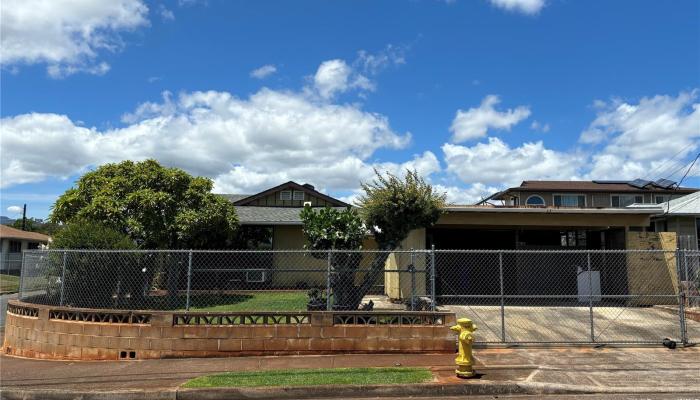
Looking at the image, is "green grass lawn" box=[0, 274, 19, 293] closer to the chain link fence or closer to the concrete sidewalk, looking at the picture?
the chain link fence

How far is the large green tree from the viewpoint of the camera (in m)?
15.2

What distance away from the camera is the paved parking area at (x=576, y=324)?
33.2 ft

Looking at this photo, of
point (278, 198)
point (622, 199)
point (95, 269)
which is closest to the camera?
point (95, 269)

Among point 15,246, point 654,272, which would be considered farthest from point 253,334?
point 15,246

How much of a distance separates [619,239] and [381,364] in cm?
1213

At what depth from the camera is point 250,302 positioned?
14195 mm

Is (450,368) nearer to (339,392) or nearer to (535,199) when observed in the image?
(339,392)

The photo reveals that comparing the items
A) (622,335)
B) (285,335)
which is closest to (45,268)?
(285,335)

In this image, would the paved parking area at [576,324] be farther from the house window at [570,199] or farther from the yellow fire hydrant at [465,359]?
the house window at [570,199]

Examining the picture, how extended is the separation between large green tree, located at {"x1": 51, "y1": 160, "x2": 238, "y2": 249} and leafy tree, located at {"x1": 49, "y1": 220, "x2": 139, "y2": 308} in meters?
2.28

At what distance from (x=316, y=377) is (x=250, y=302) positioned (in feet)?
24.1

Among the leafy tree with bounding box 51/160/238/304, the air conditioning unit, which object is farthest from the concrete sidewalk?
the air conditioning unit

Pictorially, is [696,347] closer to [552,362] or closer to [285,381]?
[552,362]

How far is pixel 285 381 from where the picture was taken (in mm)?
7094
